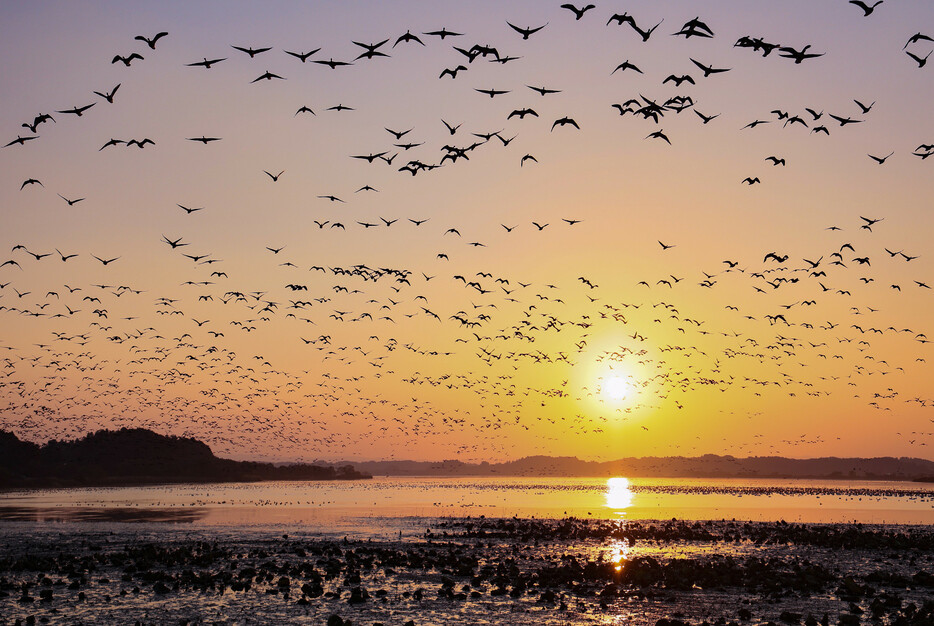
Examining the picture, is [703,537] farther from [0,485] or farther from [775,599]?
[0,485]

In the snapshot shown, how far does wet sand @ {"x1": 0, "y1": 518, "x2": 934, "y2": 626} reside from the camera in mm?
25641

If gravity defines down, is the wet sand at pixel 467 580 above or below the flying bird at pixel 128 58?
below

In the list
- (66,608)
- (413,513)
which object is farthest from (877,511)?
(66,608)

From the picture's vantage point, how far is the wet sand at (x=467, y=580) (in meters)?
25.6

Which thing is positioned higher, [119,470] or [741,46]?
[741,46]

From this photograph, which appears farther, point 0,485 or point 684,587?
point 0,485

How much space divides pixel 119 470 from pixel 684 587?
560 ft

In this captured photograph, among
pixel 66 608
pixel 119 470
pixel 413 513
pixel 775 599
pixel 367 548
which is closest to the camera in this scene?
pixel 66 608

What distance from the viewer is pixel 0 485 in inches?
5354

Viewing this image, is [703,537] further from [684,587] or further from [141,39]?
[141,39]

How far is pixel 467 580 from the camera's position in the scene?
32812 mm

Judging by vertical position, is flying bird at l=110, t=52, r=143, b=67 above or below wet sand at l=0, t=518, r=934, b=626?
above

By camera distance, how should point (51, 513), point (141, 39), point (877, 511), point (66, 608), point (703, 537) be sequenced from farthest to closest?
point (877, 511), point (51, 513), point (703, 537), point (66, 608), point (141, 39)

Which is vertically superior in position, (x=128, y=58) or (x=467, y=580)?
(x=128, y=58)
